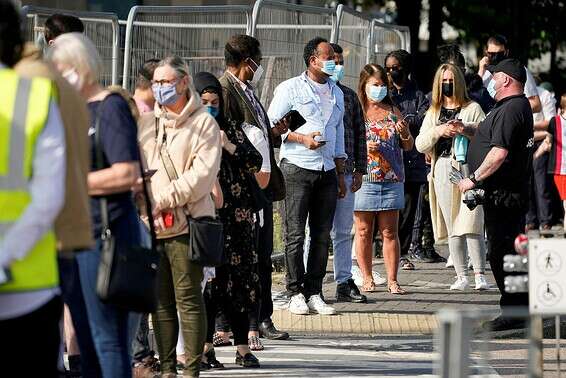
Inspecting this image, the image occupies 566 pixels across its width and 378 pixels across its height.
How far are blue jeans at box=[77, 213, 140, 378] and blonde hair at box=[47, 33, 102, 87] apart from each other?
0.74 meters

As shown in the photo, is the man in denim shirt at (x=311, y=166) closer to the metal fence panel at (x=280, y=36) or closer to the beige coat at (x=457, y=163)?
the beige coat at (x=457, y=163)

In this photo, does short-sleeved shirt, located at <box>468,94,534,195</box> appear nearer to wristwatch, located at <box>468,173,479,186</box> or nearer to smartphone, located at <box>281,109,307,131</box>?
wristwatch, located at <box>468,173,479,186</box>

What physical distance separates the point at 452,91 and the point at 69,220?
25.2 ft

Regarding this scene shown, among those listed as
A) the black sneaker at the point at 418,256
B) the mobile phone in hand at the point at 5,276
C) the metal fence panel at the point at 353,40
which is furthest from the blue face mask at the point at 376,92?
the mobile phone in hand at the point at 5,276

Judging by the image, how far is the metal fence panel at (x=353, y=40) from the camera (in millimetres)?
15477

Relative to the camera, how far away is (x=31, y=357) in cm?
481

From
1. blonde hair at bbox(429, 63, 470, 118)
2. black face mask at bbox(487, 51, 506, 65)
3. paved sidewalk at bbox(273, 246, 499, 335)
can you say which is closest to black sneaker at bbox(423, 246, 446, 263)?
paved sidewalk at bbox(273, 246, 499, 335)

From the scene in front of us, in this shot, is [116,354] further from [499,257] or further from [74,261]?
[499,257]

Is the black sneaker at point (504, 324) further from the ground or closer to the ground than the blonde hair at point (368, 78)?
closer to the ground

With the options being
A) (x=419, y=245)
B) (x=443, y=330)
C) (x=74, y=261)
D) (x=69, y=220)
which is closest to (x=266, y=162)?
(x=74, y=261)

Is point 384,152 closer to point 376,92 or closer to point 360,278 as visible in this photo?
point 376,92

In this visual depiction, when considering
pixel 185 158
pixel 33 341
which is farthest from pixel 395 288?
pixel 33 341

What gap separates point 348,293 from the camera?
1245cm

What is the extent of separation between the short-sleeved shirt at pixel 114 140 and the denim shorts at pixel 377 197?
6.21 m
